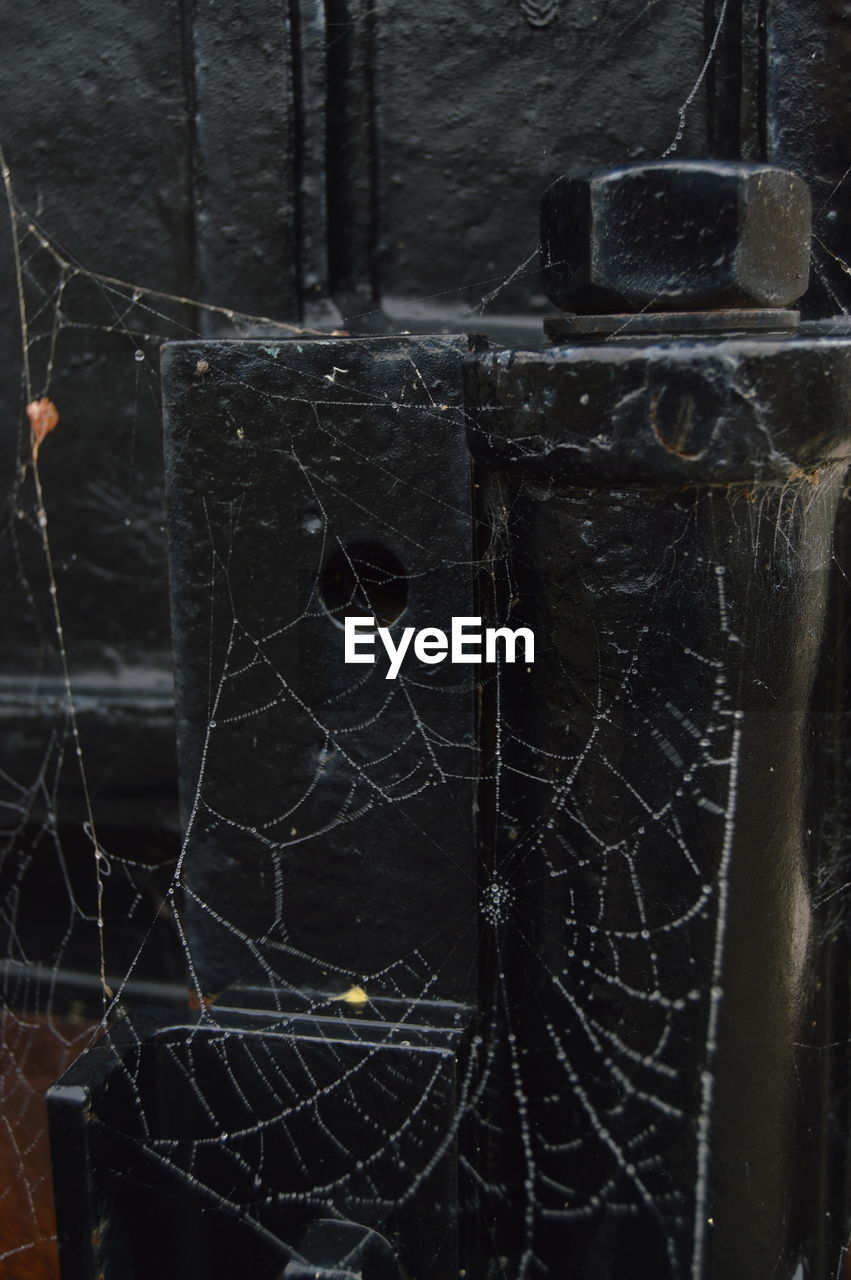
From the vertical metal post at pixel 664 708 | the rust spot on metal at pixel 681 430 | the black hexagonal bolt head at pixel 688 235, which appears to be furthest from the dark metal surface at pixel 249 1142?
the black hexagonal bolt head at pixel 688 235

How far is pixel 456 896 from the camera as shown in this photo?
1028mm

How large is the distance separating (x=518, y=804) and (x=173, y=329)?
0.60 m

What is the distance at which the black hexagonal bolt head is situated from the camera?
85cm

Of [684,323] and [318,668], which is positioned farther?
[318,668]

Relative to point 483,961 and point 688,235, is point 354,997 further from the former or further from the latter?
point 688,235

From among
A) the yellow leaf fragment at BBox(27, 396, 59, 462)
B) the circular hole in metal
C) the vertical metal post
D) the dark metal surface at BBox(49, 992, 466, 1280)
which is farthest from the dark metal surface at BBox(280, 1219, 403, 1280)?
the yellow leaf fragment at BBox(27, 396, 59, 462)

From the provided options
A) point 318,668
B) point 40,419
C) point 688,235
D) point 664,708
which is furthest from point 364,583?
point 40,419

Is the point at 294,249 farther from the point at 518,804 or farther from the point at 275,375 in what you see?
the point at 518,804

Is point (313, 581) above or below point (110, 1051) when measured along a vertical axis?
above

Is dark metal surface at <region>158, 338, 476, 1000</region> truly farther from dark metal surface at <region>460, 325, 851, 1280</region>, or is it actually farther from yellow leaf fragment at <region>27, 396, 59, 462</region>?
yellow leaf fragment at <region>27, 396, 59, 462</region>

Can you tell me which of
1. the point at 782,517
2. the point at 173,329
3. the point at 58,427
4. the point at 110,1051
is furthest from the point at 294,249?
the point at 110,1051

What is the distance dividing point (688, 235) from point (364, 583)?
38cm

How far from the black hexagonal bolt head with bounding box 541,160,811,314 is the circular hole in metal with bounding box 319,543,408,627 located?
0.27 m

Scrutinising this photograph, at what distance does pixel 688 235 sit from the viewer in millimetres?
865
